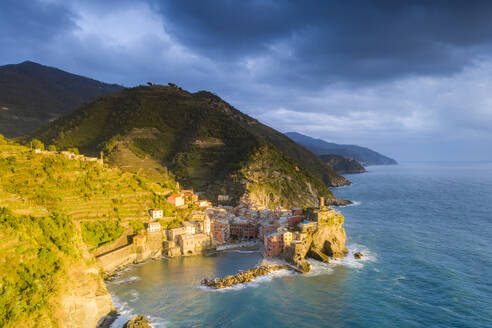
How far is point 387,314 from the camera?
1436 inches

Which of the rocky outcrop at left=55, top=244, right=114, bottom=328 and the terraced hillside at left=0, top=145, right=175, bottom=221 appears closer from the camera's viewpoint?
the rocky outcrop at left=55, top=244, right=114, bottom=328

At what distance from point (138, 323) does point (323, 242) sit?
3773 cm

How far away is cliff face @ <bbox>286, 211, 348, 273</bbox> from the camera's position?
5309 centimetres

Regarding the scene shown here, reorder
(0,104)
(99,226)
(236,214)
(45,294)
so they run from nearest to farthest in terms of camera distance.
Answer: (45,294) < (99,226) < (236,214) < (0,104)

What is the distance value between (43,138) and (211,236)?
356 feet

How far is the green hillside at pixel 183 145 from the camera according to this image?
10475 cm

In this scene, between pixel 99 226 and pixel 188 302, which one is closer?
pixel 188 302

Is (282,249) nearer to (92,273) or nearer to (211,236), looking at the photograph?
(211,236)

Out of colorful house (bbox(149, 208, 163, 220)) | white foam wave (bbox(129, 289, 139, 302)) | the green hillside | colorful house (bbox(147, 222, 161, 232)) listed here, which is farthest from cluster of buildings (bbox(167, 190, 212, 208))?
white foam wave (bbox(129, 289, 139, 302))

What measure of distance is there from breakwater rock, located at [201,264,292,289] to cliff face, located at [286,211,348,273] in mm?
4175

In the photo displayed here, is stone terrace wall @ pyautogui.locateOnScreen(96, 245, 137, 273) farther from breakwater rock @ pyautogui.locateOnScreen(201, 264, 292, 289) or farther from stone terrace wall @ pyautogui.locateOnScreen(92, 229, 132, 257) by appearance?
breakwater rock @ pyautogui.locateOnScreen(201, 264, 292, 289)

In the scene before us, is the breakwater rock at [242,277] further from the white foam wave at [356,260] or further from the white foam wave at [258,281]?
the white foam wave at [356,260]

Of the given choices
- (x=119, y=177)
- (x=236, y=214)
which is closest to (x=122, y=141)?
(x=119, y=177)

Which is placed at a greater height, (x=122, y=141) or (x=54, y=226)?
(x=122, y=141)
